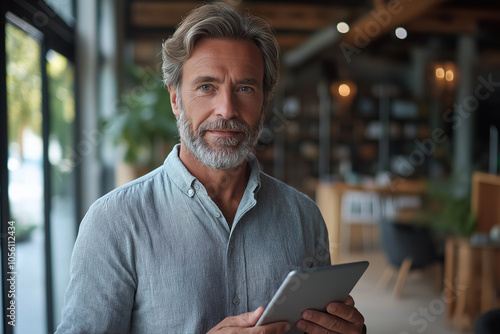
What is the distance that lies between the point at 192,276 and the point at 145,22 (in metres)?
7.46

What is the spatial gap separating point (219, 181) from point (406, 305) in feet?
13.4

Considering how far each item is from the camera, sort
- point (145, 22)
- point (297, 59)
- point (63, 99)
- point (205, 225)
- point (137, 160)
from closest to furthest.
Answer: point (205, 225) < point (63, 99) < point (137, 160) < point (145, 22) < point (297, 59)

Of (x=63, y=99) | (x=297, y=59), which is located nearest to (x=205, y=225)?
(x=63, y=99)

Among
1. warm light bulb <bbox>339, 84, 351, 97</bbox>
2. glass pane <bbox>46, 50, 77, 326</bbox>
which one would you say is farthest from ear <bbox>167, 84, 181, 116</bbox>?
warm light bulb <bbox>339, 84, 351, 97</bbox>

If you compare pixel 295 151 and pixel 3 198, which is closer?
pixel 3 198

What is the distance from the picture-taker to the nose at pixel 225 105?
1.39 m

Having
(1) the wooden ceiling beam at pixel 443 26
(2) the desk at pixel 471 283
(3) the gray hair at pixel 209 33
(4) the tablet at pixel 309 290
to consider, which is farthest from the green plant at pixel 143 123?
(1) the wooden ceiling beam at pixel 443 26

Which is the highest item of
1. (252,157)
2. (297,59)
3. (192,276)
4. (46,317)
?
(297,59)

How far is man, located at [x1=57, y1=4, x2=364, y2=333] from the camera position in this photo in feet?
4.22

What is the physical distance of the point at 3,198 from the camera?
6.63 feet

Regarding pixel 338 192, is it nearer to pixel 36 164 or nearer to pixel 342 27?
pixel 342 27

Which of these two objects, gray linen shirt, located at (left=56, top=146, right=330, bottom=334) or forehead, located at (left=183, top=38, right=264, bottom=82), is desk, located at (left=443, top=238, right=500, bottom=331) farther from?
forehead, located at (left=183, top=38, right=264, bottom=82)

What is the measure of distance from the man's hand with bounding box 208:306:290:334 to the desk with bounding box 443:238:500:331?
3536 mm

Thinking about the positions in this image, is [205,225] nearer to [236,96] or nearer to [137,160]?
[236,96]
